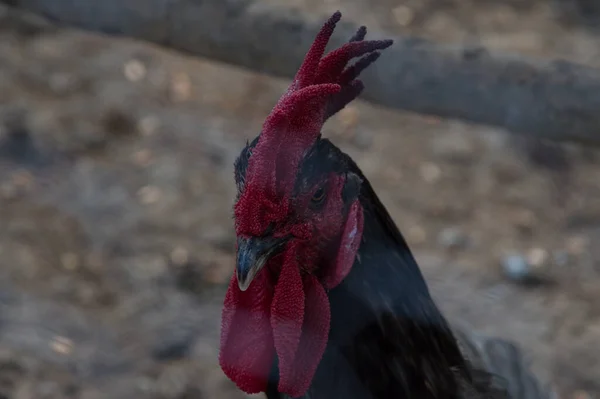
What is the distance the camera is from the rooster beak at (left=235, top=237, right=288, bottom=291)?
156 cm

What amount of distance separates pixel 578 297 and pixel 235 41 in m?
1.73

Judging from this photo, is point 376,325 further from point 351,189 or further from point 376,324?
point 351,189

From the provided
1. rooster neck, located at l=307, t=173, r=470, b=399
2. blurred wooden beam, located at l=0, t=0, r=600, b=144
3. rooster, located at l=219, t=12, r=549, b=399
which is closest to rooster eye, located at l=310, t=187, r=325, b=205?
rooster, located at l=219, t=12, r=549, b=399

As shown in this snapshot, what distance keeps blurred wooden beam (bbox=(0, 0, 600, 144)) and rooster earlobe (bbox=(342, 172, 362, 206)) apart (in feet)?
1.93

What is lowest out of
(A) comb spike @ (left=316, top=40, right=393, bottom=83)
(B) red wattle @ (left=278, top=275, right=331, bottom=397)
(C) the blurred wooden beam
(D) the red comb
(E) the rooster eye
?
(B) red wattle @ (left=278, top=275, right=331, bottom=397)

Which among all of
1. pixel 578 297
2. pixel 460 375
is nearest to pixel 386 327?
pixel 460 375

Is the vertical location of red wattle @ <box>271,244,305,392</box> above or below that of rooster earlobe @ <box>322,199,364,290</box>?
below

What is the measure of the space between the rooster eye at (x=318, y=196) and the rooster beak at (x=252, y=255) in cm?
9

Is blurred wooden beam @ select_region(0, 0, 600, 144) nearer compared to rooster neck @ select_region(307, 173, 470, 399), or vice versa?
rooster neck @ select_region(307, 173, 470, 399)

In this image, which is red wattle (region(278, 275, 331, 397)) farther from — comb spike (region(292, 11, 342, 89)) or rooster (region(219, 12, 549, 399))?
comb spike (region(292, 11, 342, 89))

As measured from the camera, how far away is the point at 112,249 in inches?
132

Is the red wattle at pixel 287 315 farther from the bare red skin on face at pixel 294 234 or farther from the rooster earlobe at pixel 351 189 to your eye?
the rooster earlobe at pixel 351 189

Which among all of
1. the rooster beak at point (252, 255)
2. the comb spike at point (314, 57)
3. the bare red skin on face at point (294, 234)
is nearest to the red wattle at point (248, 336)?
the bare red skin on face at point (294, 234)

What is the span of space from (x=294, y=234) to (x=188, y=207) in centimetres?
199
